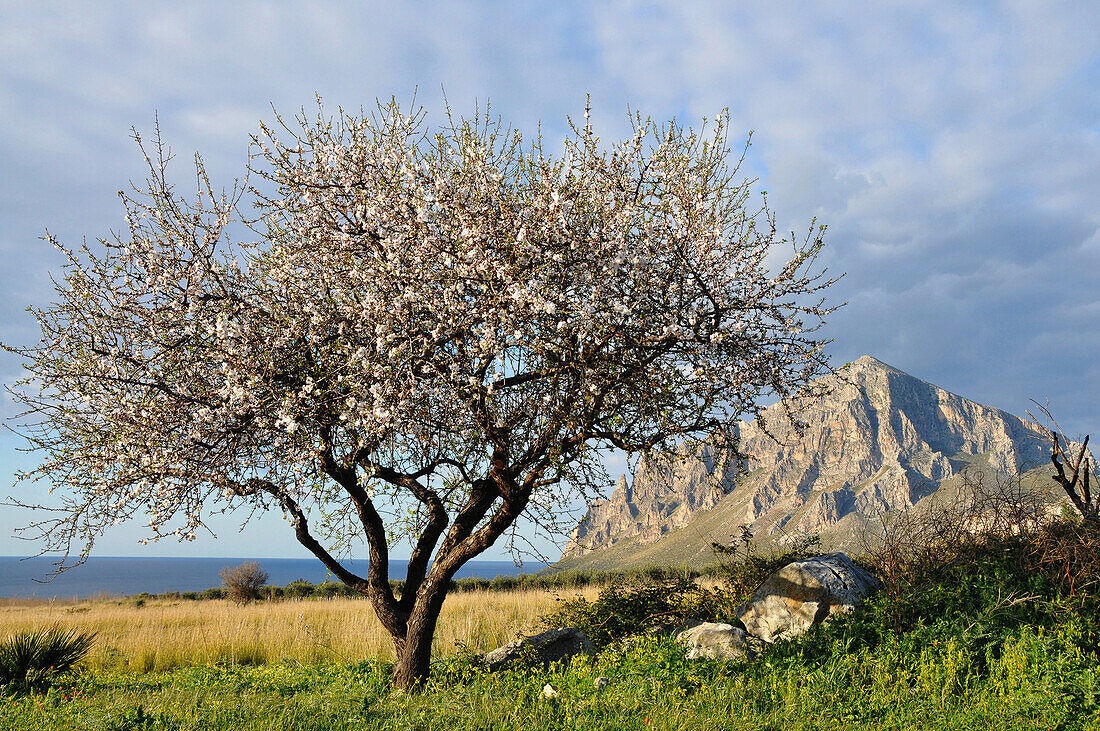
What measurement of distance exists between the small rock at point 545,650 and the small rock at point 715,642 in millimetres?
1656

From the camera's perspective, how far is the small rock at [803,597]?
32.2 ft

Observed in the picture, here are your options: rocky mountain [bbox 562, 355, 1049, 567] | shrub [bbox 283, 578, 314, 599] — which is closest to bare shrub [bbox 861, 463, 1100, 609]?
shrub [bbox 283, 578, 314, 599]

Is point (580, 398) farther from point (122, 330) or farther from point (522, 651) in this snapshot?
point (122, 330)

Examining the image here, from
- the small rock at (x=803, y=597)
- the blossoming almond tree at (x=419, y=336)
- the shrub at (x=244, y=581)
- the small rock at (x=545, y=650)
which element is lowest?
the shrub at (x=244, y=581)

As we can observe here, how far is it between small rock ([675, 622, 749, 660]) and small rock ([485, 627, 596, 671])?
5.43 ft

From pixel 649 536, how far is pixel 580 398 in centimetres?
12906

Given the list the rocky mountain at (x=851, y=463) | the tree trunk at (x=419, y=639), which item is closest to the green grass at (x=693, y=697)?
the tree trunk at (x=419, y=639)

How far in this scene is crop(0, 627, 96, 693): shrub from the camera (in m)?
9.48

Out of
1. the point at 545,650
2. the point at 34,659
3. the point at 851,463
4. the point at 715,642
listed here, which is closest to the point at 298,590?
the point at 34,659

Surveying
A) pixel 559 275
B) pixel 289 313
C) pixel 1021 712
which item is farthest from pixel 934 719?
pixel 289 313

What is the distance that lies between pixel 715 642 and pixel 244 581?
1035 inches

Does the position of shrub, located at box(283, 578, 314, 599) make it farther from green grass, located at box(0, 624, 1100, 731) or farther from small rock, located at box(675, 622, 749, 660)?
small rock, located at box(675, 622, 749, 660)

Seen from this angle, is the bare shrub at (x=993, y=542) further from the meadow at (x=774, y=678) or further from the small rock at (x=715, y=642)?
the small rock at (x=715, y=642)

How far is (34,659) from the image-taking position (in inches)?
398
